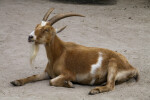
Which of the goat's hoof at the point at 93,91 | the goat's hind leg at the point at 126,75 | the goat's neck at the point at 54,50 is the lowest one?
the goat's hoof at the point at 93,91

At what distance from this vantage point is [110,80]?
498 cm

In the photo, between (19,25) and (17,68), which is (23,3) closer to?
(19,25)

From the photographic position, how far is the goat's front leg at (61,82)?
496cm

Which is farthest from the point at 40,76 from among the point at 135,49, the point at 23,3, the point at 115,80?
Answer: the point at 23,3

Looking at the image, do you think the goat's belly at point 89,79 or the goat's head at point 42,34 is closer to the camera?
the goat's head at point 42,34

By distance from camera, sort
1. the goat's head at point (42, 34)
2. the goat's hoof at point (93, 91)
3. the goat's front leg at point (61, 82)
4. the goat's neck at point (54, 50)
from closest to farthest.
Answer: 1. the goat's hoof at point (93, 91)
2. the goat's head at point (42, 34)
3. the goat's front leg at point (61, 82)
4. the goat's neck at point (54, 50)

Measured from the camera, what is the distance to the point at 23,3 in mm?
11695

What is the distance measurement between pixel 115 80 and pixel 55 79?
90cm

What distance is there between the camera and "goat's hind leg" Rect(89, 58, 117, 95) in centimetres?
478

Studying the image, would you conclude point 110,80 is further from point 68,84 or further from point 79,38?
point 79,38

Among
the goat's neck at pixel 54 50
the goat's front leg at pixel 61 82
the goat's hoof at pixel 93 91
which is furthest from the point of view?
the goat's neck at pixel 54 50

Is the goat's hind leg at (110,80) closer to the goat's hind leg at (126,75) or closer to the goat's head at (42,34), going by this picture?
the goat's hind leg at (126,75)

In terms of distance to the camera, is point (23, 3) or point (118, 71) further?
point (23, 3)

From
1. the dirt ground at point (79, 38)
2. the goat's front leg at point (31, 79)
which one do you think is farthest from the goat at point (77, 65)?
the dirt ground at point (79, 38)
